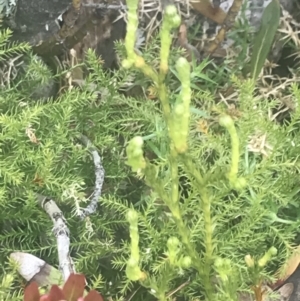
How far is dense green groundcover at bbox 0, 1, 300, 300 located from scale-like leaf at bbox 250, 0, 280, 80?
8 cm

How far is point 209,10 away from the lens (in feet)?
3.14

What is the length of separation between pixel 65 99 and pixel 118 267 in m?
0.24

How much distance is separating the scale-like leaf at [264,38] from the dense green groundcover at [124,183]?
83 mm

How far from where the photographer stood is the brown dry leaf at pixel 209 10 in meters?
0.95

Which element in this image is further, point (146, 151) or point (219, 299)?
point (146, 151)

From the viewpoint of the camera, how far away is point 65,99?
0.79 metres

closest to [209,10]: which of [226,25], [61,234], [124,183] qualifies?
[226,25]

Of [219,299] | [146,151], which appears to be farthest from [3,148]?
[219,299]

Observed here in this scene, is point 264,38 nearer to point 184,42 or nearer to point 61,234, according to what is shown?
point 184,42

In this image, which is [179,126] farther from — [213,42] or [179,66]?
[213,42]

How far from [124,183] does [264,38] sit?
0.31 metres

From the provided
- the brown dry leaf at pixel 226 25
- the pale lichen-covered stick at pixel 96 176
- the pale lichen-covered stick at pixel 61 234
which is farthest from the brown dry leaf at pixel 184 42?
the pale lichen-covered stick at pixel 61 234

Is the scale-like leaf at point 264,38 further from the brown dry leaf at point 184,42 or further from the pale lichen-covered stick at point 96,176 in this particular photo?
the pale lichen-covered stick at point 96,176

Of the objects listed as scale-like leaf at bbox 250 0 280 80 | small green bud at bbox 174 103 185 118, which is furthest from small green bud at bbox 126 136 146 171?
scale-like leaf at bbox 250 0 280 80
